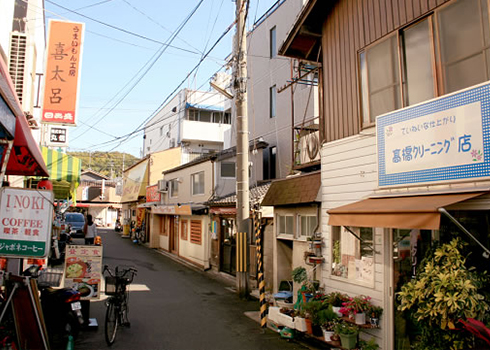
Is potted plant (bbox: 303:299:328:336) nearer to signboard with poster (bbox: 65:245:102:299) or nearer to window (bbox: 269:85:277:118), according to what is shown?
signboard with poster (bbox: 65:245:102:299)

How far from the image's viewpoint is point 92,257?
9000mm

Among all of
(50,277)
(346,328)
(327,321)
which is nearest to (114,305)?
(50,277)

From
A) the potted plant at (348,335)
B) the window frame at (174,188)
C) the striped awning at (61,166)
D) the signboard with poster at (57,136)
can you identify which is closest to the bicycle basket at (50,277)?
the potted plant at (348,335)

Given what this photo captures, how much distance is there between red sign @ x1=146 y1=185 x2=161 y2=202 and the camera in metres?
28.2

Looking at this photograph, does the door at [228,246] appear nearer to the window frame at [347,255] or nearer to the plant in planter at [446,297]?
the window frame at [347,255]

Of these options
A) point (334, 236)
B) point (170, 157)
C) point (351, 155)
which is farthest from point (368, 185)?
point (170, 157)

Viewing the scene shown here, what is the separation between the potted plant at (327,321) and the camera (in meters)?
7.20

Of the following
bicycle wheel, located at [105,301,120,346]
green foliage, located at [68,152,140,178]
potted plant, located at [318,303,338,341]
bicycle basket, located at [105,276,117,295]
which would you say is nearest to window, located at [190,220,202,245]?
bicycle basket, located at [105,276,117,295]

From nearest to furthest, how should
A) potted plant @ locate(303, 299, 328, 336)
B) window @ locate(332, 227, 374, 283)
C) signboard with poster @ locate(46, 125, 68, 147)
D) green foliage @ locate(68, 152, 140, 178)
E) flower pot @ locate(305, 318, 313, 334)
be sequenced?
window @ locate(332, 227, 374, 283) → potted plant @ locate(303, 299, 328, 336) → flower pot @ locate(305, 318, 313, 334) → signboard with poster @ locate(46, 125, 68, 147) → green foliage @ locate(68, 152, 140, 178)

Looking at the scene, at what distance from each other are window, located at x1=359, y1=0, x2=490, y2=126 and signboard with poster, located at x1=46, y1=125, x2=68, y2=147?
1098cm

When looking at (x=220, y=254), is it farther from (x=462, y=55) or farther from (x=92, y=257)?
(x=462, y=55)

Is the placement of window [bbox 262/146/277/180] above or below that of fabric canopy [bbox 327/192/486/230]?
above

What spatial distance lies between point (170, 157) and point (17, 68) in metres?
21.6

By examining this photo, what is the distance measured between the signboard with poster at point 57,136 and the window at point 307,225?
933 centimetres
